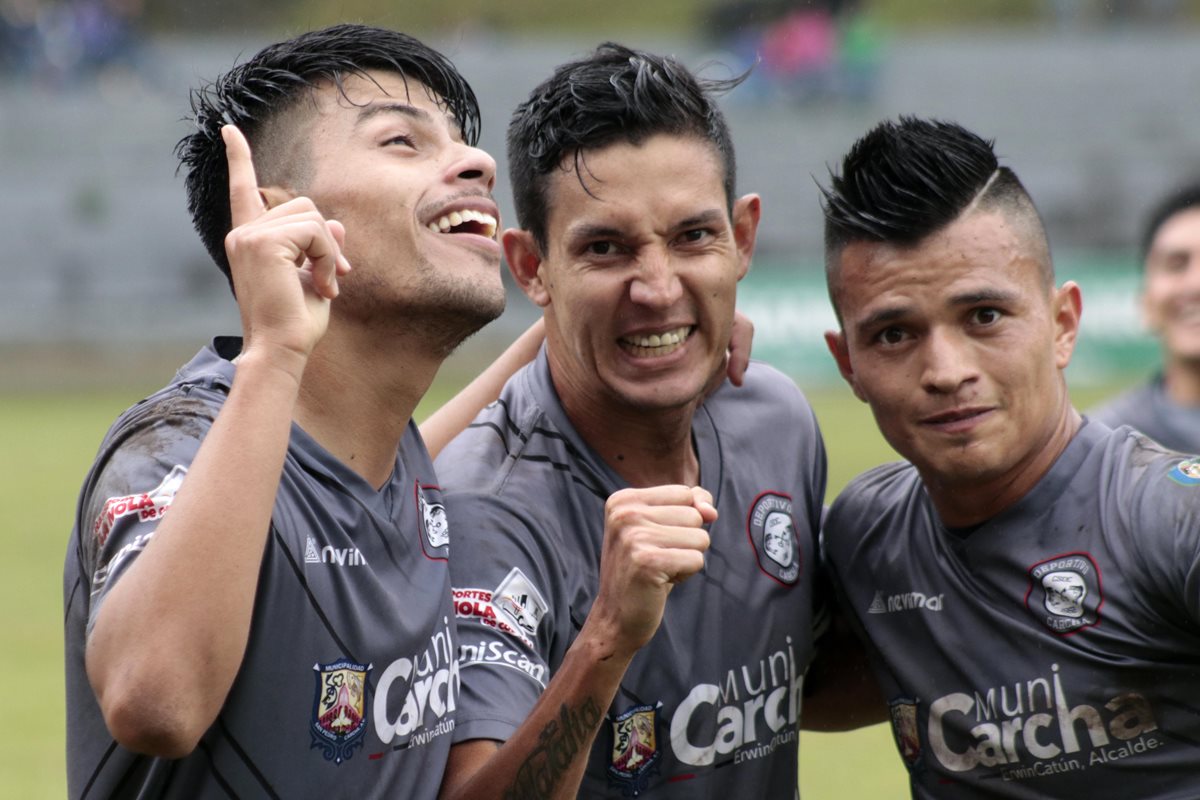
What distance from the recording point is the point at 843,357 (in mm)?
3994

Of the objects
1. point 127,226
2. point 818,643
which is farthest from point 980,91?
point 818,643

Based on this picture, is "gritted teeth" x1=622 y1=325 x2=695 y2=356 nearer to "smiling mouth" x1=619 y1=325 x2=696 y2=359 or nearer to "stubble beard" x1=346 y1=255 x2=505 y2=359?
"smiling mouth" x1=619 y1=325 x2=696 y2=359

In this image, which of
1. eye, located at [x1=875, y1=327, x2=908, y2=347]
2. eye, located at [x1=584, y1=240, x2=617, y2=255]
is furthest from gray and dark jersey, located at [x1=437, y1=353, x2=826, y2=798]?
eye, located at [x1=875, y1=327, x2=908, y2=347]

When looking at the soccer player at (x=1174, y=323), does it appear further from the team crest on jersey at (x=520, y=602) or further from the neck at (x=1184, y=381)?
the team crest on jersey at (x=520, y=602)

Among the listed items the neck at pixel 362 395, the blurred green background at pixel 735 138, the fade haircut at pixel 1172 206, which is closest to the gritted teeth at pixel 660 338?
the neck at pixel 362 395

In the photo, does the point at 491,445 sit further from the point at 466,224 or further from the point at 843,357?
the point at 843,357

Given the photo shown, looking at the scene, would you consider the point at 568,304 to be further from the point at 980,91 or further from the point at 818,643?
the point at 980,91

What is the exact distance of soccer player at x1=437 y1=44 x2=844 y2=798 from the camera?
3545mm

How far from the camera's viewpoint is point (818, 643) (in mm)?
4137

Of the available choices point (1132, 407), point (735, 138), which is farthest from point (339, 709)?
point (735, 138)

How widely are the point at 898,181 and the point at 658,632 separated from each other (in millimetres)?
1240

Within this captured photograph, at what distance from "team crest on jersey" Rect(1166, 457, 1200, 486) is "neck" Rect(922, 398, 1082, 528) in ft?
0.99

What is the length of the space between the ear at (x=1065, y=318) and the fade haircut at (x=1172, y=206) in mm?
3408

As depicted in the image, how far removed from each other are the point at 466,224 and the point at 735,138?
17990 millimetres
